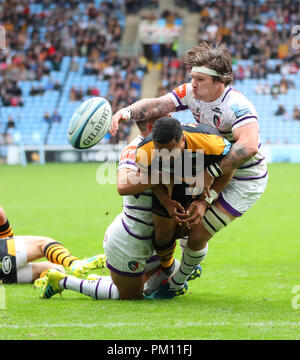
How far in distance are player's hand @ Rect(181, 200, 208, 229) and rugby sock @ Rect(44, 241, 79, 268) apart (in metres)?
1.98

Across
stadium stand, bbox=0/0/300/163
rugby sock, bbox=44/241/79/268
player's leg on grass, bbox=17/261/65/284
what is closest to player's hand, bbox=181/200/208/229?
rugby sock, bbox=44/241/79/268

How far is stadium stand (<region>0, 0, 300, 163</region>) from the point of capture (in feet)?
111

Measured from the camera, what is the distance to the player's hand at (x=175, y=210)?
5976 millimetres

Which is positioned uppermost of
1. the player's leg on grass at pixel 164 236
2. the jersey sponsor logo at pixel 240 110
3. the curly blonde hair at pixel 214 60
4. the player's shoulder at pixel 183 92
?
the curly blonde hair at pixel 214 60

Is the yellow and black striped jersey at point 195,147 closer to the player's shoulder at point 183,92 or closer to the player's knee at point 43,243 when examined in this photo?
the player's shoulder at point 183,92

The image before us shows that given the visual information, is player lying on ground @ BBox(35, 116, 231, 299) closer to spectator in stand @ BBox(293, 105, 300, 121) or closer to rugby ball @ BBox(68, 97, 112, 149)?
rugby ball @ BBox(68, 97, 112, 149)

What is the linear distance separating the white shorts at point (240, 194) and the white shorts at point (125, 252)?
0.93m

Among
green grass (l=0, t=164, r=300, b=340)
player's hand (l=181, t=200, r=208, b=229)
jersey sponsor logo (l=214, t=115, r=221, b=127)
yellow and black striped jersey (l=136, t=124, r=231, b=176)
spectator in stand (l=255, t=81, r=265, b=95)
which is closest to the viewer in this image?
green grass (l=0, t=164, r=300, b=340)

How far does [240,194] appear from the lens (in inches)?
272

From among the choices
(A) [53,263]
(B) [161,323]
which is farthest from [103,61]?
(B) [161,323]

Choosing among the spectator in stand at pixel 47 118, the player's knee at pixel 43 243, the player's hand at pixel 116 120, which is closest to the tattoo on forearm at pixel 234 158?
the player's hand at pixel 116 120

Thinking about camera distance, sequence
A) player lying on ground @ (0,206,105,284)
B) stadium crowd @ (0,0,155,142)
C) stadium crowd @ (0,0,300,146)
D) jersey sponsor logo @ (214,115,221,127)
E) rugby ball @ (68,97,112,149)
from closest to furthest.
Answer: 1. rugby ball @ (68,97,112,149)
2. jersey sponsor logo @ (214,115,221,127)
3. player lying on ground @ (0,206,105,284)
4. stadium crowd @ (0,0,300,146)
5. stadium crowd @ (0,0,155,142)

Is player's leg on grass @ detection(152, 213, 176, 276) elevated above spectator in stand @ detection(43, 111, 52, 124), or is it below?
above

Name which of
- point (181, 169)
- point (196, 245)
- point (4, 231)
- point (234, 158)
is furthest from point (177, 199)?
point (4, 231)
